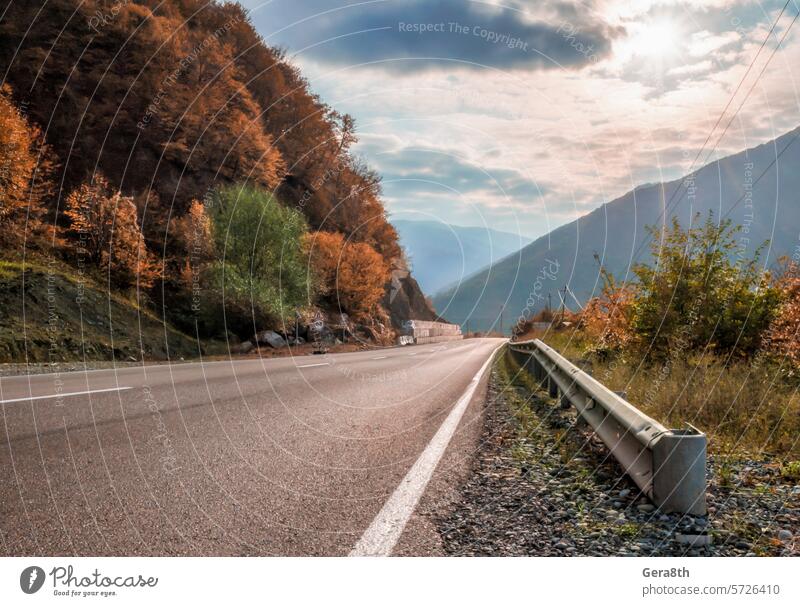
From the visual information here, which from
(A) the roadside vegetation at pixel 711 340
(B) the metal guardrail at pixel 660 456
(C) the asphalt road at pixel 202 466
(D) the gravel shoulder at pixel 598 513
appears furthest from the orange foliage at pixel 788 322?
(C) the asphalt road at pixel 202 466

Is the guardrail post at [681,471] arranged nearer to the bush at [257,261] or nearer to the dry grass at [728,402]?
the dry grass at [728,402]

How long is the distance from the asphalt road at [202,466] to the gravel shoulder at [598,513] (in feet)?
1.26

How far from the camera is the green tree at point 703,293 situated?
26.4 ft

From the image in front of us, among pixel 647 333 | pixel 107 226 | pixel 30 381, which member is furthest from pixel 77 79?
pixel 647 333

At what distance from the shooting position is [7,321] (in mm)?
15039

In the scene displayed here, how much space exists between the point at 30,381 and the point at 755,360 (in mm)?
10926

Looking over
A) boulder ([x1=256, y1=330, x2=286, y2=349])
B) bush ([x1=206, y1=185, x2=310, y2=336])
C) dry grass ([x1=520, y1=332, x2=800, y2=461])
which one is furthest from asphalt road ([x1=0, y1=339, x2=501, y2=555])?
boulder ([x1=256, y1=330, x2=286, y2=349])

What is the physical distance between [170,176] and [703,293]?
115ft

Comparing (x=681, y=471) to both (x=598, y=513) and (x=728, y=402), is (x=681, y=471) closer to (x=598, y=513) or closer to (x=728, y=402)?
(x=598, y=513)

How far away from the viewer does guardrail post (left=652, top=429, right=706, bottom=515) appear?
2951 millimetres

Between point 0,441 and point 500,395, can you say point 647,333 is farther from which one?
point 0,441

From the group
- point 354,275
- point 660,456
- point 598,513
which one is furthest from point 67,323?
point 354,275

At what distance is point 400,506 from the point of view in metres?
3.54

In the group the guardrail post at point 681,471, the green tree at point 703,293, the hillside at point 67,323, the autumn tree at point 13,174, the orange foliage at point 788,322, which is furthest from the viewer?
the autumn tree at point 13,174
